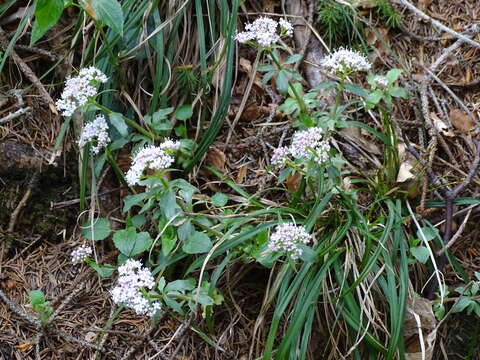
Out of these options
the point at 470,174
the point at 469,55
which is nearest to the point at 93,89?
the point at 470,174

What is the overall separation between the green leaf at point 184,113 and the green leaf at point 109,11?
0.64 m

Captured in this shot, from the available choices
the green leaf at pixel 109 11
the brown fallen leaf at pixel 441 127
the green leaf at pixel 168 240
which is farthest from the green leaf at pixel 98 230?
the brown fallen leaf at pixel 441 127

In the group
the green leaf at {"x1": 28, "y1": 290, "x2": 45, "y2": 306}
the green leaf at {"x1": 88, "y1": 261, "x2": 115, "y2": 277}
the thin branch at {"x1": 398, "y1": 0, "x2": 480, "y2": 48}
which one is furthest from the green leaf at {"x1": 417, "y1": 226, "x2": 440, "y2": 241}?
the green leaf at {"x1": 28, "y1": 290, "x2": 45, "y2": 306}

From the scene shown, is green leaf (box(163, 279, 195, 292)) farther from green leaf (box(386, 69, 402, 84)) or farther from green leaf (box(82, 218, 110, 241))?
green leaf (box(386, 69, 402, 84))

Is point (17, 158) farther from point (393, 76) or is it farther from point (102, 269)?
point (393, 76)

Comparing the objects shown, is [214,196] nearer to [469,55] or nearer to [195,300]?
[195,300]

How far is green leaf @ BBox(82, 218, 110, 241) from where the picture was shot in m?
2.05

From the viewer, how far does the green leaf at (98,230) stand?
2055 millimetres

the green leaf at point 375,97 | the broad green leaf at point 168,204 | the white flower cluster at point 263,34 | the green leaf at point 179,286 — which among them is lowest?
the green leaf at point 179,286

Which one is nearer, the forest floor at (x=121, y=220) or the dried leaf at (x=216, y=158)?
the forest floor at (x=121, y=220)

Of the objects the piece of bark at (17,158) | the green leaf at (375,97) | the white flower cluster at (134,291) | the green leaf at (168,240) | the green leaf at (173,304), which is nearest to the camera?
the white flower cluster at (134,291)

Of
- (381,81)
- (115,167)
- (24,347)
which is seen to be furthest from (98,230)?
(381,81)

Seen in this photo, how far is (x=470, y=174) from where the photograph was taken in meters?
2.18

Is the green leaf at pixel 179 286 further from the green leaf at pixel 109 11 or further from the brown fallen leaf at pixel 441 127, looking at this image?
the brown fallen leaf at pixel 441 127
